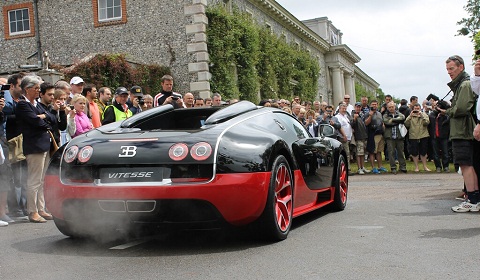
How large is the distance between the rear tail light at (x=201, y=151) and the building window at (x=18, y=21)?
77.9 feet

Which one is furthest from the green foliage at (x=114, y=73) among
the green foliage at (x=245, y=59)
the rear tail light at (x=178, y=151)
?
the rear tail light at (x=178, y=151)

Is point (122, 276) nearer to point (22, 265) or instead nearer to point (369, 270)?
point (22, 265)

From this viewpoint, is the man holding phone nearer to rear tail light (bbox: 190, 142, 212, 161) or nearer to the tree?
rear tail light (bbox: 190, 142, 212, 161)

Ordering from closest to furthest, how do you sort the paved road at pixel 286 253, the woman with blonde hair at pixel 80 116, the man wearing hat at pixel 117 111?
1. the paved road at pixel 286 253
2. the woman with blonde hair at pixel 80 116
3. the man wearing hat at pixel 117 111

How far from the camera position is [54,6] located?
2622 centimetres

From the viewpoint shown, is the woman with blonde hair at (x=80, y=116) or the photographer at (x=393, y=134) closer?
the woman with blonde hair at (x=80, y=116)

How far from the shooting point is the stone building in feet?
80.8

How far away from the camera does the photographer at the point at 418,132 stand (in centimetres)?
1590

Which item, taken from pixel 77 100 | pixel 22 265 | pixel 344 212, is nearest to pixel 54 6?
pixel 77 100

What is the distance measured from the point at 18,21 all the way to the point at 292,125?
76.4 feet

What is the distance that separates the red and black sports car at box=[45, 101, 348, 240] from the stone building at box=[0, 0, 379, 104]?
19158mm

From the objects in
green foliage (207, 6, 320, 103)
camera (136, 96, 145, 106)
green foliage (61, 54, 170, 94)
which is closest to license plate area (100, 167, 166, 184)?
camera (136, 96, 145, 106)

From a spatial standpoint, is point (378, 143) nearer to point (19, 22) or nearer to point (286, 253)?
point (286, 253)

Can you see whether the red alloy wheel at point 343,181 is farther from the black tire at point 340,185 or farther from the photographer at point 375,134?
the photographer at point 375,134
